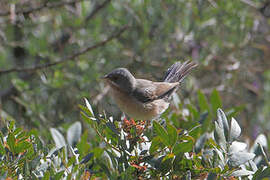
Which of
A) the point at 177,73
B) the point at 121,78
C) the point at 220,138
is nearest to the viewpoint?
the point at 220,138

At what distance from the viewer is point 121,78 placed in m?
2.83

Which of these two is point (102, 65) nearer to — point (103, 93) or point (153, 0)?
point (103, 93)

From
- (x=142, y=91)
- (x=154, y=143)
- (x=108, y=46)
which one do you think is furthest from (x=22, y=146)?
(x=108, y=46)

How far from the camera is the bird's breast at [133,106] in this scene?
2750 mm

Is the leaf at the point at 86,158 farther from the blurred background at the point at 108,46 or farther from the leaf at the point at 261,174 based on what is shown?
the blurred background at the point at 108,46

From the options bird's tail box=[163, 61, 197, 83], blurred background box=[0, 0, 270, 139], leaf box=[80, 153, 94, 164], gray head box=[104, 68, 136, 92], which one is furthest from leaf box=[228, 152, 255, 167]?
blurred background box=[0, 0, 270, 139]

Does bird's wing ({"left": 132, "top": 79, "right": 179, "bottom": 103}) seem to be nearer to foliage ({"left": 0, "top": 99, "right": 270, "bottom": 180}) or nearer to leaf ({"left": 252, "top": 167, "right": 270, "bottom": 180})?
foliage ({"left": 0, "top": 99, "right": 270, "bottom": 180})

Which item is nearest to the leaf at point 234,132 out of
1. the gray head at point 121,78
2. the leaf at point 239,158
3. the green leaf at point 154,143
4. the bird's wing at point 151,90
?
the leaf at point 239,158

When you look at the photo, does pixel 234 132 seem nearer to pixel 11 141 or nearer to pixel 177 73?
pixel 11 141

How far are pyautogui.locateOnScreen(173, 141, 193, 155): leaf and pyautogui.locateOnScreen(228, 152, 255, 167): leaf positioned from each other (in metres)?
0.20

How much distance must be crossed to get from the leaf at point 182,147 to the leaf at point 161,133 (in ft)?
0.17

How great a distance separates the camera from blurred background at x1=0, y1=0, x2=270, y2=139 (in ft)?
14.0

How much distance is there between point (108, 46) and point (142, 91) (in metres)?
1.62

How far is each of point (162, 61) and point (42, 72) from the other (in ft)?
4.65
